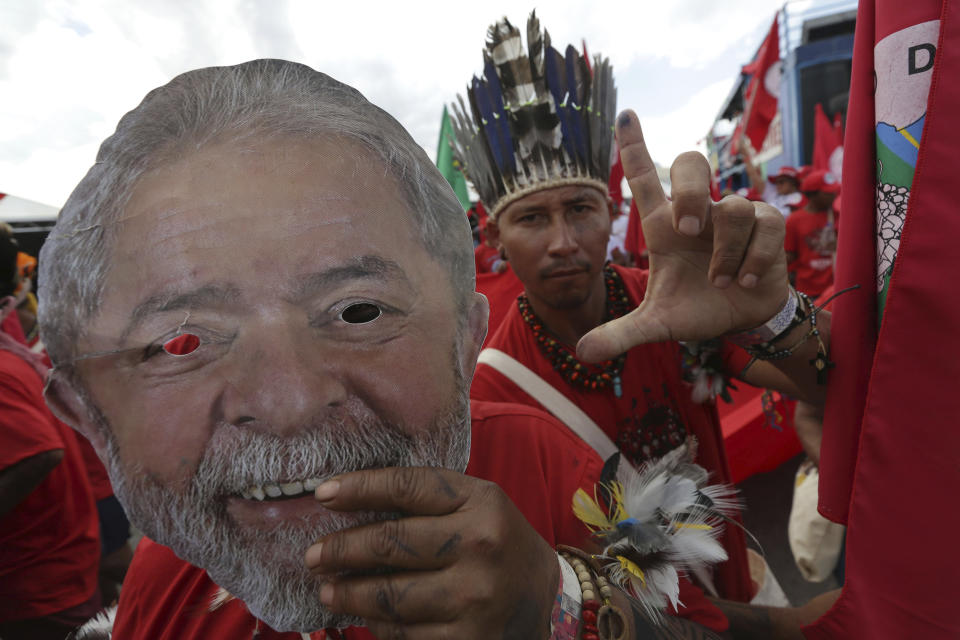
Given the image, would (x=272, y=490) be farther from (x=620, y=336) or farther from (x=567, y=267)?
(x=567, y=267)

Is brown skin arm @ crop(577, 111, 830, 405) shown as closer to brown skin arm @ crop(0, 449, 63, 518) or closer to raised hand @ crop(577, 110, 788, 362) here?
raised hand @ crop(577, 110, 788, 362)

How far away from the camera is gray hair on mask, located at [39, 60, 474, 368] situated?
2.45 feet

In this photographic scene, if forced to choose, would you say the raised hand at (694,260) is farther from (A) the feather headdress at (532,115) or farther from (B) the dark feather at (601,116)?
(B) the dark feather at (601,116)

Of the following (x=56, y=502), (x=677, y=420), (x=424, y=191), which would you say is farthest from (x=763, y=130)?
(x=56, y=502)

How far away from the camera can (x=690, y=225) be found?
1020 millimetres

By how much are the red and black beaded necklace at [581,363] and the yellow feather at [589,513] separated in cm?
73

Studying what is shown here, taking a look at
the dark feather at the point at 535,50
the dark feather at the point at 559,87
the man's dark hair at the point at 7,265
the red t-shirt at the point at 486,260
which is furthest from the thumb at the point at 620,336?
the red t-shirt at the point at 486,260

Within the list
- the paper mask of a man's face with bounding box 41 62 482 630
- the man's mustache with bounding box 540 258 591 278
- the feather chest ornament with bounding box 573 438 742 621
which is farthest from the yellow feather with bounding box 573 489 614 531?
the man's mustache with bounding box 540 258 591 278

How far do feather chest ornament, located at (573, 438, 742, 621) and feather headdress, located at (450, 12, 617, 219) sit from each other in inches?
46.6

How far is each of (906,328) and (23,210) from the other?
1.62 meters

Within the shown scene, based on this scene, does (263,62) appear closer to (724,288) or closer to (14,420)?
(724,288)

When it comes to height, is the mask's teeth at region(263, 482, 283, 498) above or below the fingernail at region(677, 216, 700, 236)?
below

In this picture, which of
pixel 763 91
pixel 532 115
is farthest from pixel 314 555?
pixel 763 91

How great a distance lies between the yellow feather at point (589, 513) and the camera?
1.01 metres
